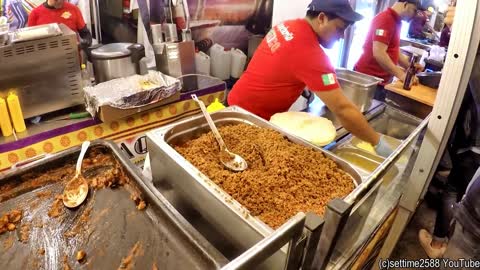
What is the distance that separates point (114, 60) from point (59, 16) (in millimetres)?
1456

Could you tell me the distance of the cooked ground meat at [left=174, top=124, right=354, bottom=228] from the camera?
0.92m

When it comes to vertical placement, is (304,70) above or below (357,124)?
above

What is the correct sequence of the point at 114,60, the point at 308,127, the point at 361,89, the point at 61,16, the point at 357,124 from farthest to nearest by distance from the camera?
1. the point at 61,16
2. the point at 114,60
3. the point at 361,89
4. the point at 357,124
5. the point at 308,127

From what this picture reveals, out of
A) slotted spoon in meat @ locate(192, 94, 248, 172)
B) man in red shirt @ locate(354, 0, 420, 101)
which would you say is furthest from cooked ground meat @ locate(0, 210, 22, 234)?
man in red shirt @ locate(354, 0, 420, 101)

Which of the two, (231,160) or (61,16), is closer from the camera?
(231,160)

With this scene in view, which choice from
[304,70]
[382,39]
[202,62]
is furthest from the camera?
[202,62]

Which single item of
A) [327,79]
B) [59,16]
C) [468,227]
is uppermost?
[59,16]

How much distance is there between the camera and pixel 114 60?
2.16 metres

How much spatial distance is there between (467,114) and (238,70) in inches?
93.5

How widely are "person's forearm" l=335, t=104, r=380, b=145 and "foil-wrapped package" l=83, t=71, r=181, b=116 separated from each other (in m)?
1.18

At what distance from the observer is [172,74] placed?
239 cm

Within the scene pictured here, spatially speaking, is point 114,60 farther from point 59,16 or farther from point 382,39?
point 382,39

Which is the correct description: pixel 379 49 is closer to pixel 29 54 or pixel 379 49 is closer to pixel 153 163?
pixel 153 163

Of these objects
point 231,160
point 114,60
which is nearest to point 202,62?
point 114,60
